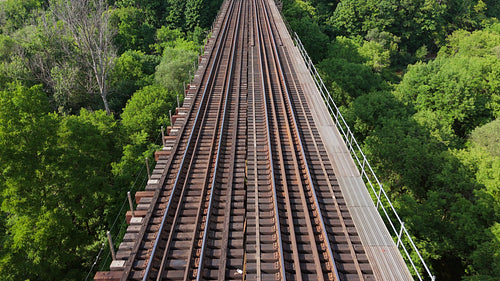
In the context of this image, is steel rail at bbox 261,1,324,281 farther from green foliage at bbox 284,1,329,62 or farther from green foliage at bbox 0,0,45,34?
green foliage at bbox 0,0,45,34

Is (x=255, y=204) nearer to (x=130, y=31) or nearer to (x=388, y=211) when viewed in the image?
(x=388, y=211)

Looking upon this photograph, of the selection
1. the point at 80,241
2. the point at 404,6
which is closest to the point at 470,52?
the point at 404,6

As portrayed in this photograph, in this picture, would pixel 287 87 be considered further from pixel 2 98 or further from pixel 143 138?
pixel 2 98

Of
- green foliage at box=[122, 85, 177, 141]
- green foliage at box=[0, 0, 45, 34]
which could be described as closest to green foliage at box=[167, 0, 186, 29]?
green foliage at box=[0, 0, 45, 34]

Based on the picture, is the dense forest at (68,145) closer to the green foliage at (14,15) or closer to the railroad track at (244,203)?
the railroad track at (244,203)

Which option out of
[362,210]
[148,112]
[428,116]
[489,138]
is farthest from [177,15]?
[362,210]

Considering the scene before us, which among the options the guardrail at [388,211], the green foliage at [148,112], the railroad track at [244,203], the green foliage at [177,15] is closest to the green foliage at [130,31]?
the green foliage at [177,15]
